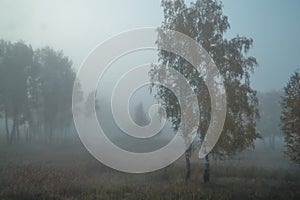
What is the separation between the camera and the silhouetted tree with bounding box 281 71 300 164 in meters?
19.5

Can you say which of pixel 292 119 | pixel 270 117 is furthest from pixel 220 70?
pixel 270 117

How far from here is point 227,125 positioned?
18.1 metres

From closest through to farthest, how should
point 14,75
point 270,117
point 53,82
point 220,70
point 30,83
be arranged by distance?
1. point 220,70
2. point 14,75
3. point 30,83
4. point 53,82
5. point 270,117

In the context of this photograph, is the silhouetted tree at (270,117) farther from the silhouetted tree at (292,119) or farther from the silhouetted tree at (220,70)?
the silhouetted tree at (220,70)

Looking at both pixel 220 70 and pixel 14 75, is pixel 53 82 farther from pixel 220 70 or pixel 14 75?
pixel 220 70

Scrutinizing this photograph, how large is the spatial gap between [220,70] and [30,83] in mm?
33308

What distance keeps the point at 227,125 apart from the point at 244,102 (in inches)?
85.0

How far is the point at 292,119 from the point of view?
2005 cm

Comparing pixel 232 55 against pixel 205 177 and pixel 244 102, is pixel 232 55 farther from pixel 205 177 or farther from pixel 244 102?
pixel 205 177

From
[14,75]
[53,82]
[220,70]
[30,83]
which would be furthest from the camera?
[53,82]

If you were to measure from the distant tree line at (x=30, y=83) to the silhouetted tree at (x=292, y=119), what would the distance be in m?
34.1

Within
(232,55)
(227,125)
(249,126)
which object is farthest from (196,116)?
(232,55)

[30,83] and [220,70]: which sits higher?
[30,83]

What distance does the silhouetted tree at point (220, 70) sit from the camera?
1828cm
